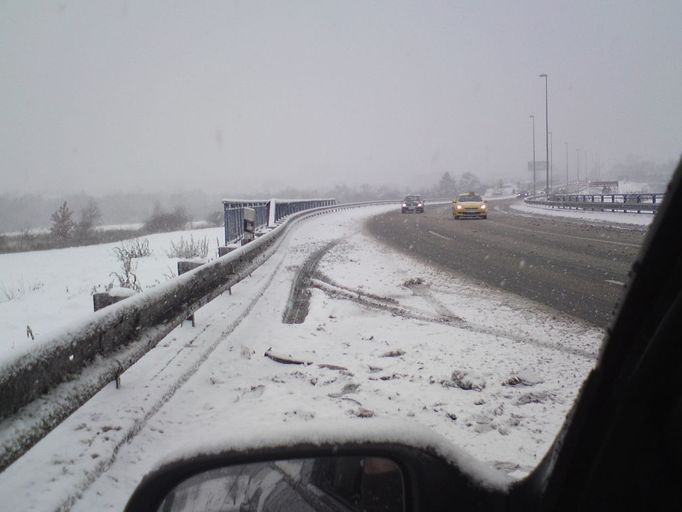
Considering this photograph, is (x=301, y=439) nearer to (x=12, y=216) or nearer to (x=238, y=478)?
(x=238, y=478)

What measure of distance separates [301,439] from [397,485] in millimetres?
290

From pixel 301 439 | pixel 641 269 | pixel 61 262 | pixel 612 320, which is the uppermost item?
pixel 641 269

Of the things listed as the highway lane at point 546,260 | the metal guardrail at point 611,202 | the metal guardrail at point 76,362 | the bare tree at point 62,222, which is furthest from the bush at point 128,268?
the bare tree at point 62,222

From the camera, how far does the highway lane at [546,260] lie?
8984 mm

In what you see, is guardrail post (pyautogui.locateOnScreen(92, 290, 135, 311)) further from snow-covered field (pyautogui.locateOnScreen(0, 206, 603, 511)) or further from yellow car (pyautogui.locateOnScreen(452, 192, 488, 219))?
yellow car (pyautogui.locateOnScreen(452, 192, 488, 219))

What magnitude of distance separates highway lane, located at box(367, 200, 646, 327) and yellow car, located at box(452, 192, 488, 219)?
10.4 metres

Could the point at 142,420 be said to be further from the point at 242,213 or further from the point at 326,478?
the point at 242,213

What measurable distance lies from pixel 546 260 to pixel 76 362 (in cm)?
1244

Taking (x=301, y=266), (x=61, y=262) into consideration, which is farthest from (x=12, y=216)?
(x=301, y=266)

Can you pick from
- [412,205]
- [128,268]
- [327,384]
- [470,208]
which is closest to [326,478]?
[327,384]

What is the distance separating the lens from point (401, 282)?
1107 cm

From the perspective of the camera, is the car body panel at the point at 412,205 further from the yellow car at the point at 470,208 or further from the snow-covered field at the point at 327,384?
the snow-covered field at the point at 327,384

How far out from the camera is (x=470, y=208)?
111 ft

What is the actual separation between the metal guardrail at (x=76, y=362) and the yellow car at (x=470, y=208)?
29937mm
